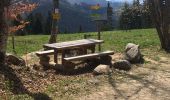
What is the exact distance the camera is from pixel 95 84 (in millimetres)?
11367

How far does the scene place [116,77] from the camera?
476 inches

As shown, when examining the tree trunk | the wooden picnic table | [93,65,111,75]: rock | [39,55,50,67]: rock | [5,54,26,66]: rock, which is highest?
the tree trunk

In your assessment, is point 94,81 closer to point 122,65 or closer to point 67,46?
point 122,65

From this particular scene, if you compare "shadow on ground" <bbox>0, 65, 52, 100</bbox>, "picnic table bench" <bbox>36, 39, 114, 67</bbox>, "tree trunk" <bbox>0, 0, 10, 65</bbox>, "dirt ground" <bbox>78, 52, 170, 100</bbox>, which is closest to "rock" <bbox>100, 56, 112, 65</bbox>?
"picnic table bench" <bbox>36, 39, 114, 67</bbox>

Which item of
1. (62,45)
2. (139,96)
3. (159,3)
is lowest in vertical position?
(139,96)

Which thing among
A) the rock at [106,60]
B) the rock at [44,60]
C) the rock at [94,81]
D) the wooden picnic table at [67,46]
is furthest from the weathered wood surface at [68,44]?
the rock at [94,81]

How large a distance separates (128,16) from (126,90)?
58723 mm

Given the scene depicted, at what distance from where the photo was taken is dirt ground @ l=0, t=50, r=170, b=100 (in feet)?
34.1

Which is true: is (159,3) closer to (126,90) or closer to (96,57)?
(96,57)

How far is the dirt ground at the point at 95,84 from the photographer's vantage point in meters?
10.4

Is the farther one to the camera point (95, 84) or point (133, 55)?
point (133, 55)

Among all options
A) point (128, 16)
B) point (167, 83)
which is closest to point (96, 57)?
point (167, 83)

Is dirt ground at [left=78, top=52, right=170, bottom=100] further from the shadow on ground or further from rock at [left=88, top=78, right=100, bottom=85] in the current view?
the shadow on ground

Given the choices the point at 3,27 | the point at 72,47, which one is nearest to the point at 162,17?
the point at 72,47
